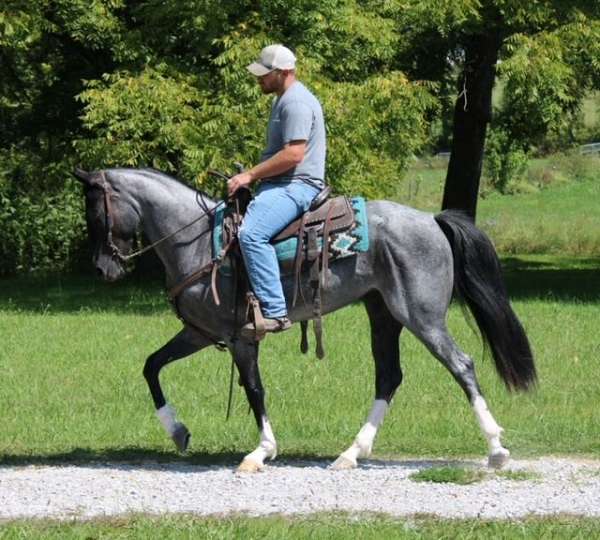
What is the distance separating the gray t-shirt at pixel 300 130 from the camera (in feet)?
30.1

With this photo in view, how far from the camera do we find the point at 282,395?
503 inches

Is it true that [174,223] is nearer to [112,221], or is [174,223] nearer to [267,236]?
[112,221]

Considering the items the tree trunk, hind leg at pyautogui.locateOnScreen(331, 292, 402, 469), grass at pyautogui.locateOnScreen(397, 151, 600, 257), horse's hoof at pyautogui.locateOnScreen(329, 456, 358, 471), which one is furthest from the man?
grass at pyautogui.locateOnScreen(397, 151, 600, 257)

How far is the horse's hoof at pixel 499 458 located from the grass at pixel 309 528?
60.0 inches

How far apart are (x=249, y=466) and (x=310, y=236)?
161 cm

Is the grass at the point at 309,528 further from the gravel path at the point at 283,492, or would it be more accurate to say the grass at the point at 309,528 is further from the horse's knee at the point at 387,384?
the horse's knee at the point at 387,384

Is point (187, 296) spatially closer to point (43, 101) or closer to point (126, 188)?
point (126, 188)

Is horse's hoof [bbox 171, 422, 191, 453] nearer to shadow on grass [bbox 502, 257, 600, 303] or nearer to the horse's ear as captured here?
the horse's ear

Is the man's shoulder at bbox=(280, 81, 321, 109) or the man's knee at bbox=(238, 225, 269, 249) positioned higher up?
the man's shoulder at bbox=(280, 81, 321, 109)

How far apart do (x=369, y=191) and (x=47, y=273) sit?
40.7 ft

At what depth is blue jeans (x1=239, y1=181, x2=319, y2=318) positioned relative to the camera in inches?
363

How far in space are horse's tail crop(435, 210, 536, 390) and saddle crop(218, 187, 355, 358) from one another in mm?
766

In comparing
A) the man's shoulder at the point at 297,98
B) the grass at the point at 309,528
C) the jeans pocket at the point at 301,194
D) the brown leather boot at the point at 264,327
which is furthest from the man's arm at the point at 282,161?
the grass at the point at 309,528

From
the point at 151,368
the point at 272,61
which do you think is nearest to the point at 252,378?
the point at 151,368
